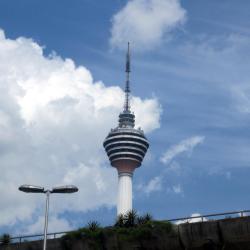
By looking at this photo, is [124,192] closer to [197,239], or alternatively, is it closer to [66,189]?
[197,239]

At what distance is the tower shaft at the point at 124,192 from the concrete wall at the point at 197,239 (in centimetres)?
15985

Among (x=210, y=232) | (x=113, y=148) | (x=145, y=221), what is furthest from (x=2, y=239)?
(x=113, y=148)

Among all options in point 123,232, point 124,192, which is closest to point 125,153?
point 124,192

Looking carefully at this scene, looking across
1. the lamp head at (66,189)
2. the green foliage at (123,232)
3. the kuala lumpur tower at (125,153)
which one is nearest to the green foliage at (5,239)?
the green foliage at (123,232)

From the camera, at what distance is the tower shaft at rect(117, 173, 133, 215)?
192375mm

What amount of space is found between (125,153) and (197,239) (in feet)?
530

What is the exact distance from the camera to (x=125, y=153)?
190750 mm

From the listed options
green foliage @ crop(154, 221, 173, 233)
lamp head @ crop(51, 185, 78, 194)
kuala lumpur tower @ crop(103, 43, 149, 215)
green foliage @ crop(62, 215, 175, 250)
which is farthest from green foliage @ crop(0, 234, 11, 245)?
kuala lumpur tower @ crop(103, 43, 149, 215)

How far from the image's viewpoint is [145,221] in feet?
105

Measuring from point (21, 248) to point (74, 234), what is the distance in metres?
5.30

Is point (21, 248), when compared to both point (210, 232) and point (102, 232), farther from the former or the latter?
point (210, 232)

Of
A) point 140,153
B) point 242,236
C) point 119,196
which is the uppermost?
point 140,153

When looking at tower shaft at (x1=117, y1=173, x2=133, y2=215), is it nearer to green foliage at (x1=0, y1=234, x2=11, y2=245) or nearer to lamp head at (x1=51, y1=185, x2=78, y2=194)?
green foliage at (x1=0, y1=234, x2=11, y2=245)

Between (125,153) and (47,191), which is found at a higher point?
(125,153)
